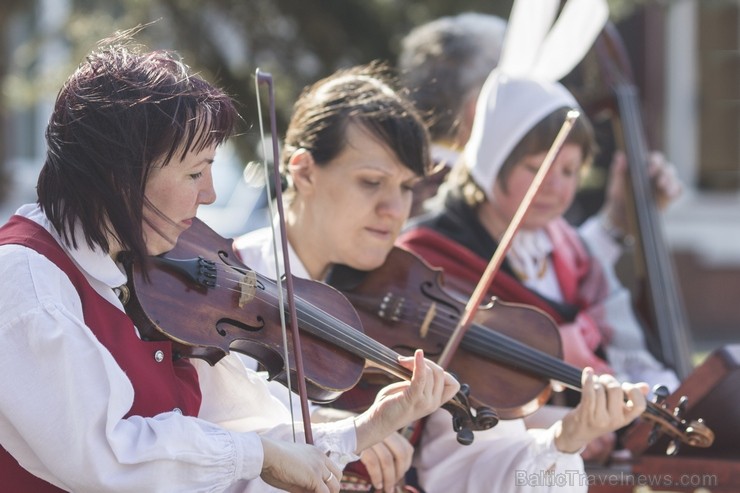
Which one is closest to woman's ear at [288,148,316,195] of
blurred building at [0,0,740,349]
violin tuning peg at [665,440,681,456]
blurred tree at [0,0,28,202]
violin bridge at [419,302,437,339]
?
violin bridge at [419,302,437,339]

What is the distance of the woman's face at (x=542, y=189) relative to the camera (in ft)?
9.20

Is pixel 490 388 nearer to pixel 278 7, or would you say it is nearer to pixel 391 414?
pixel 391 414

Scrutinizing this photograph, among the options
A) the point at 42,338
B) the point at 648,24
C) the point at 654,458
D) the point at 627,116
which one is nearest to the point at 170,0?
the point at 627,116

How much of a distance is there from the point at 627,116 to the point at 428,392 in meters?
1.76

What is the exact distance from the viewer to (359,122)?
Answer: 2.32 metres

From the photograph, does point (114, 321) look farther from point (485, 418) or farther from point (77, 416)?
point (485, 418)

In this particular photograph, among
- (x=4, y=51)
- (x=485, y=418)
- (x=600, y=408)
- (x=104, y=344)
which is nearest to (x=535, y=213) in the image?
(x=600, y=408)

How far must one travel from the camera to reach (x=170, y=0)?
15.6ft

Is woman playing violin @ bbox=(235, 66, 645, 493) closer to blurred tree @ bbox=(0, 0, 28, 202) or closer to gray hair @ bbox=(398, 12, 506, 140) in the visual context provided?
gray hair @ bbox=(398, 12, 506, 140)

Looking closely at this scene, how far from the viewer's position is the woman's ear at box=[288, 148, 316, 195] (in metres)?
→ 2.36

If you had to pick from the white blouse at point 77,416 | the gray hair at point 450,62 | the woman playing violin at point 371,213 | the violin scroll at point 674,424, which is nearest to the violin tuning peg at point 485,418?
the woman playing violin at point 371,213

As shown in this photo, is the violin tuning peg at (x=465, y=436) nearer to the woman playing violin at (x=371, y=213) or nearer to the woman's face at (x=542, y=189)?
the woman playing violin at (x=371, y=213)

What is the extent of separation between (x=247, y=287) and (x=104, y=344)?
0.31m

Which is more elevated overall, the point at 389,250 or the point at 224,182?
the point at 389,250
